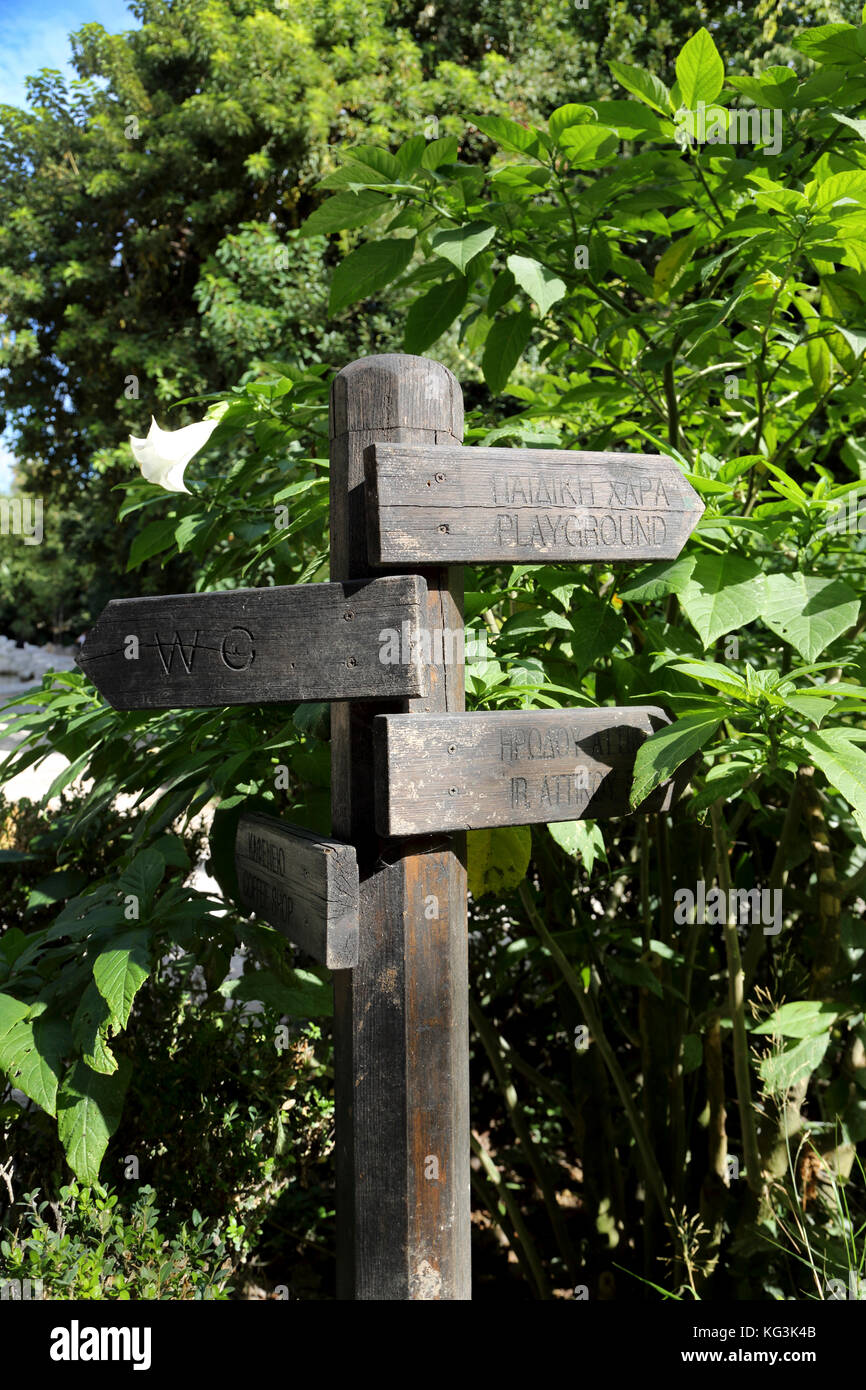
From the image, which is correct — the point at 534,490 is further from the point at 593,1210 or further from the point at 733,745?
the point at 593,1210

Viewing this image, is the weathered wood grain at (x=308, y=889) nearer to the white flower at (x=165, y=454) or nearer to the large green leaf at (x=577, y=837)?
the large green leaf at (x=577, y=837)

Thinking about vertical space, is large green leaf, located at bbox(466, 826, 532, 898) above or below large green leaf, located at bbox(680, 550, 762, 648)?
below

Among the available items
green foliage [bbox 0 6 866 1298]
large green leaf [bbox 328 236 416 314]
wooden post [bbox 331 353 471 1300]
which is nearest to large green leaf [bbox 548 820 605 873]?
green foliage [bbox 0 6 866 1298]

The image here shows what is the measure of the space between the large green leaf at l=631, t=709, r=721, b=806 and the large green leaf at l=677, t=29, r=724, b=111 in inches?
38.2

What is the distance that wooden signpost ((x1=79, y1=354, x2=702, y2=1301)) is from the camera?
1.42 m

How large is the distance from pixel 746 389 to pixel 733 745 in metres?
1.07

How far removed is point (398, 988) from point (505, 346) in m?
1.11

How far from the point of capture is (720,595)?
154 cm

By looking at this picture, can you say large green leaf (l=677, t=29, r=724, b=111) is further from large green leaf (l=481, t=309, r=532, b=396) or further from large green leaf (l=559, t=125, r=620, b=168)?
large green leaf (l=481, t=309, r=532, b=396)

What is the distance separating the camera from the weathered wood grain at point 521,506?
4.66 feet

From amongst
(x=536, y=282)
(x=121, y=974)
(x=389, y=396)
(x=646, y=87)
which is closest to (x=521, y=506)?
(x=389, y=396)

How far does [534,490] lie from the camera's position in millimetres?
1504

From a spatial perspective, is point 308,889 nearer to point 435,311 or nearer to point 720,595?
point 720,595
